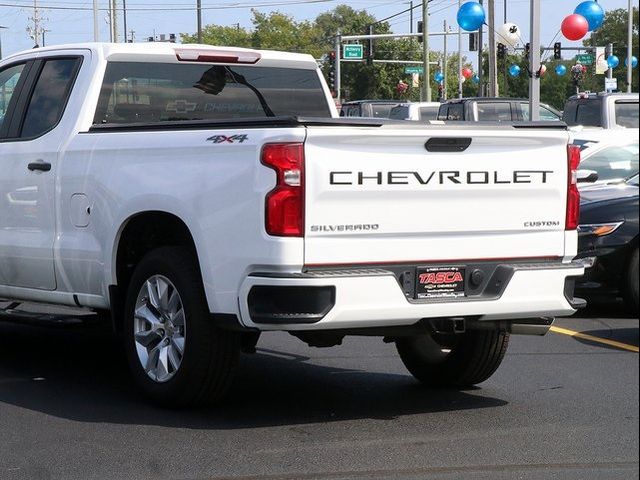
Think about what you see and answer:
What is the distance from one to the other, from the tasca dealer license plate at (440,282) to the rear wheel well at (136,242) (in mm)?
1406

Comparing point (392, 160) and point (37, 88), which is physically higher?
point (37, 88)

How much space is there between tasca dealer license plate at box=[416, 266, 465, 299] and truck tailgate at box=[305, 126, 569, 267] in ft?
0.20

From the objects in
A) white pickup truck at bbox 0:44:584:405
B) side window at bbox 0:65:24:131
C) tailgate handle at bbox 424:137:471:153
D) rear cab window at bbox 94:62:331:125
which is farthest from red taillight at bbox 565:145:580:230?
side window at bbox 0:65:24:131

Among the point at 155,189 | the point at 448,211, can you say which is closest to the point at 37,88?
the point at 155,189

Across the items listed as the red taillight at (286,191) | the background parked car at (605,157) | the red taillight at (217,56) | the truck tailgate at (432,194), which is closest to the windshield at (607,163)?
the background parked car at (605,157)

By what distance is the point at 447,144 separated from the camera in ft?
19.5

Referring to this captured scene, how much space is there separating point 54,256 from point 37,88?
48.0 inches

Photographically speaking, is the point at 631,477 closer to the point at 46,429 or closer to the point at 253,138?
the point at 253,138

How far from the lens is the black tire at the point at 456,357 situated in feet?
23.0

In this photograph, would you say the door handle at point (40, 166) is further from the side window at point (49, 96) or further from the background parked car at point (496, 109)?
the background parked car at point (496, 109)

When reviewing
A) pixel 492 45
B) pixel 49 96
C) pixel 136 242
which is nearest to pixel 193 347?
pixel 136 242

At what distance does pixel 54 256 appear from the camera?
718 centimetres

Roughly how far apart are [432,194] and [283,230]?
82cm

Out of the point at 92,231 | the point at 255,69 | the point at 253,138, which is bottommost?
the point at 92,231
